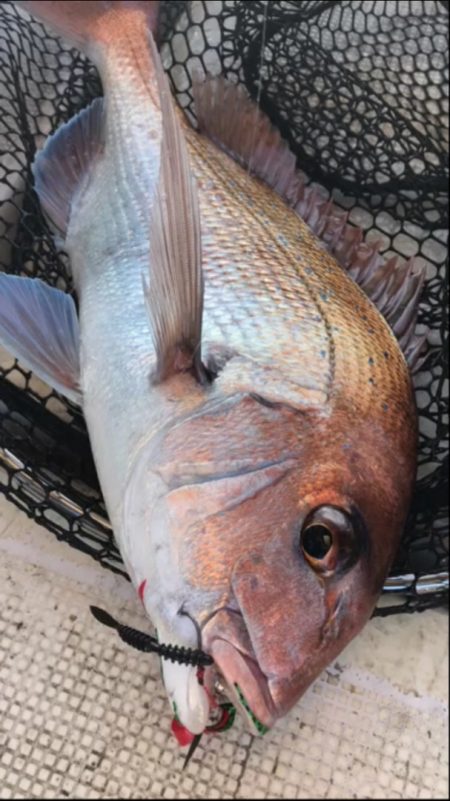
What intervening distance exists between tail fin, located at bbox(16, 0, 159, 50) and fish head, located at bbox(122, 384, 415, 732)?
923 millimetres

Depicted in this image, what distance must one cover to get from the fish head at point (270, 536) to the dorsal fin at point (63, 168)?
24.6 inches

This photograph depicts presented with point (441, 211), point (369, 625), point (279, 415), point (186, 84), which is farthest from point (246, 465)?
point (186, 84)

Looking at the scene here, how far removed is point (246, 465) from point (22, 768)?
0.66m

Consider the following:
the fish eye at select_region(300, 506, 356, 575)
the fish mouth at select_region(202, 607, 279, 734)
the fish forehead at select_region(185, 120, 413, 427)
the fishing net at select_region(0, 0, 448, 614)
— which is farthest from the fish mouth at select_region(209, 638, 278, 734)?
the fishing net at select_region(0, 0, 448, 614)

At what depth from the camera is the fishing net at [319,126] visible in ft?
4.85

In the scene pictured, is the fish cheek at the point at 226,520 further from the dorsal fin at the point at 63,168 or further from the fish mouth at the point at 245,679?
the dorsal fin at the point at 63,168

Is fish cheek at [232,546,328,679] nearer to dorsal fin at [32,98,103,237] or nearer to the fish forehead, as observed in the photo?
the fish forehead

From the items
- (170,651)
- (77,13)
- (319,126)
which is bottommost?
(170,651)

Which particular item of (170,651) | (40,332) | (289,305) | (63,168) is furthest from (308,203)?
(170,651)

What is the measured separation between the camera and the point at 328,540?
3.29 ft

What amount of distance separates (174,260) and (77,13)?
0.80 m

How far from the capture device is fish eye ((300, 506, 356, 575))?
994 mm

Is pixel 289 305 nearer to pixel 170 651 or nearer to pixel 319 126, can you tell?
pixel 170 651

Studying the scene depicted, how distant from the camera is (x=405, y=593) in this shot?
1.37 m
